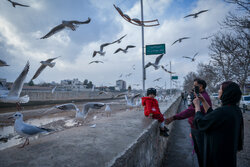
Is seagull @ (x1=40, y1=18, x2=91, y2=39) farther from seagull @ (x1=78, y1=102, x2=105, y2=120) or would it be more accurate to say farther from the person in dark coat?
the person in dark coat

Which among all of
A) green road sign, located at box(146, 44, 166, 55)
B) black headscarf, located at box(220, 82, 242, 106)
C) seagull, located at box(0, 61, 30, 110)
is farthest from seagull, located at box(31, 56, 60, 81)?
black headscarf, located at box(220, 82, 242, 106)

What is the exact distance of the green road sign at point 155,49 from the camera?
19.0 ft

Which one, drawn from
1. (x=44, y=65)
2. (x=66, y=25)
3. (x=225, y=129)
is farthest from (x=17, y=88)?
(x=225, y=129)

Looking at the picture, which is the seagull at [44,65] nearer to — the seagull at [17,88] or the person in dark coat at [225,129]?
the seagull at [17,88]

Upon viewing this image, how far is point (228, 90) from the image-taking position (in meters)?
1.41

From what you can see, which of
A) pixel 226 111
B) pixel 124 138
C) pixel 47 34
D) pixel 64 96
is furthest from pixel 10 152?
pixel 64 96

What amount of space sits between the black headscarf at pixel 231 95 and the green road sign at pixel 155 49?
4.55 meters

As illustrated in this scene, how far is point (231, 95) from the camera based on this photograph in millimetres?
1367

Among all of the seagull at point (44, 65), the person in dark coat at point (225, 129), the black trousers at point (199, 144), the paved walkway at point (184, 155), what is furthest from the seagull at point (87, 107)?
the person in dark coat at point (225, 129)

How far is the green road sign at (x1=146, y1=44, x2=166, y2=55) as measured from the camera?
5.79m

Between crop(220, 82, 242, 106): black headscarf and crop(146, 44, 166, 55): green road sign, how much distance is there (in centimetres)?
455

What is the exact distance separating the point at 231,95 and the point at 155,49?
496 cm

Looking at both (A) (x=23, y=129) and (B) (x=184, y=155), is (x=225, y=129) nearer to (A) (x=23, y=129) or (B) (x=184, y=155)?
(A) (x=23, y=129)

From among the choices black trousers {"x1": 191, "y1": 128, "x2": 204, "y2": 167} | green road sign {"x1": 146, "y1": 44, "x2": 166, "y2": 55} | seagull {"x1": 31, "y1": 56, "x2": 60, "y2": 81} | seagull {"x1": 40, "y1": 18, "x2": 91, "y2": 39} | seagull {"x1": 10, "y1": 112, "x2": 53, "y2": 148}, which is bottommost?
black trousers {"x1": 191, "y1": 128, "x2": 204, "y2": 167}
